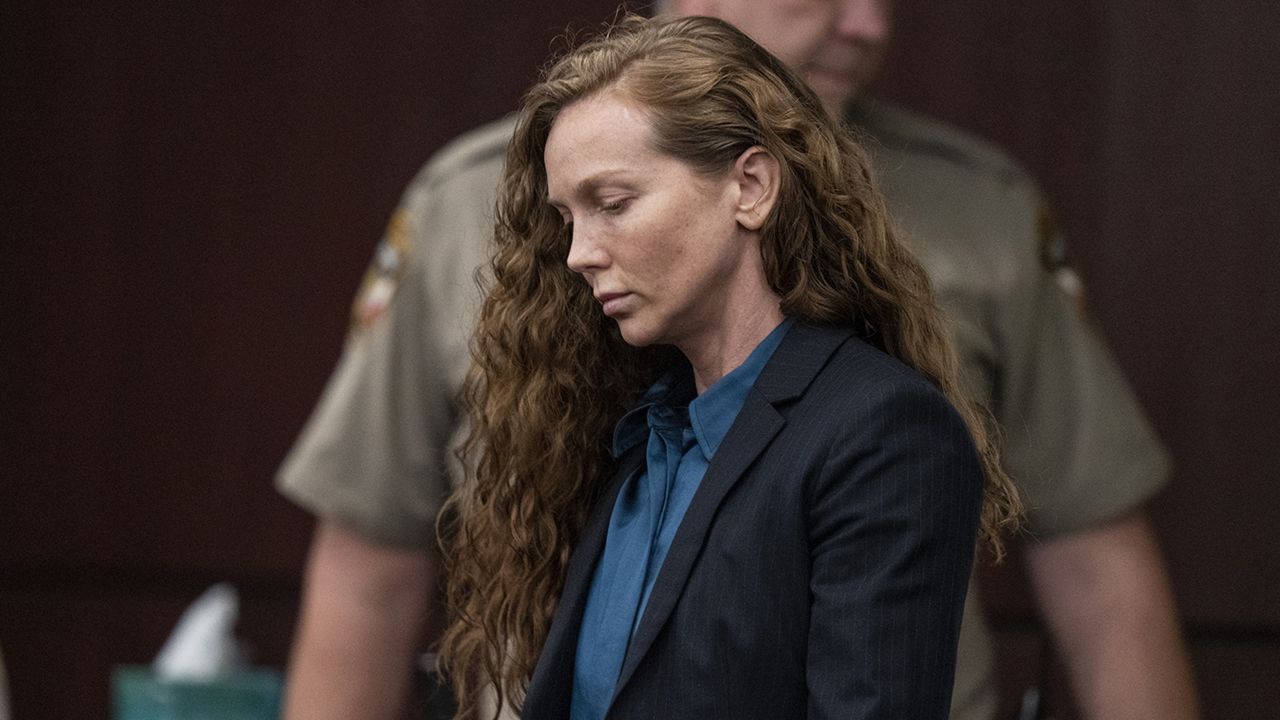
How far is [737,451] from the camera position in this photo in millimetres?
1038

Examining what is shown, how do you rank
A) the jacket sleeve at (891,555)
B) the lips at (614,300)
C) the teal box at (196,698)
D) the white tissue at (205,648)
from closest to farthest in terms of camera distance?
the jacket sleeve at (891,555) < the lips at (614,300) < the teal box at (196,698) < the white tissue at (205,648)

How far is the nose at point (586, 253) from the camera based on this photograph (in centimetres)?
105

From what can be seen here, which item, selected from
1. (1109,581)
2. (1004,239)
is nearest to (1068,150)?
(1004,239)

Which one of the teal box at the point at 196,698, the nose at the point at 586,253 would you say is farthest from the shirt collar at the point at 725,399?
the teal box at the point at 196,698

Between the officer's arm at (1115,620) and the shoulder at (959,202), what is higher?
the shoulder at (959,202)

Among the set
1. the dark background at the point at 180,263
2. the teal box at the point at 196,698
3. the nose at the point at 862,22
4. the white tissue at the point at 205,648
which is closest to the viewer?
the nose at the point at 862,22

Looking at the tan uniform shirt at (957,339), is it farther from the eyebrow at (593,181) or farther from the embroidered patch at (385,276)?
the eyebrow at (593,181)

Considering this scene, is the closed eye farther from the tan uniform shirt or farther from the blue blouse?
the tan uniform shirt

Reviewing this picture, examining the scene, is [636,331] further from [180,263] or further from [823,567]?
[180,263]

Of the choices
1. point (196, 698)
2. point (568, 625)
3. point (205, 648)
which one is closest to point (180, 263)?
point (205, 648)

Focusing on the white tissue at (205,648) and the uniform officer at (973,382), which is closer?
the uniform officer at (973,382)

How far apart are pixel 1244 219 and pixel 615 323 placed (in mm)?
1168

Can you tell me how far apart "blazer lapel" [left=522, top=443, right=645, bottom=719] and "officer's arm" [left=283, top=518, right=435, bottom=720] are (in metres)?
0.78

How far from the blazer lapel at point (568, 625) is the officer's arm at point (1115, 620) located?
0.76 m
